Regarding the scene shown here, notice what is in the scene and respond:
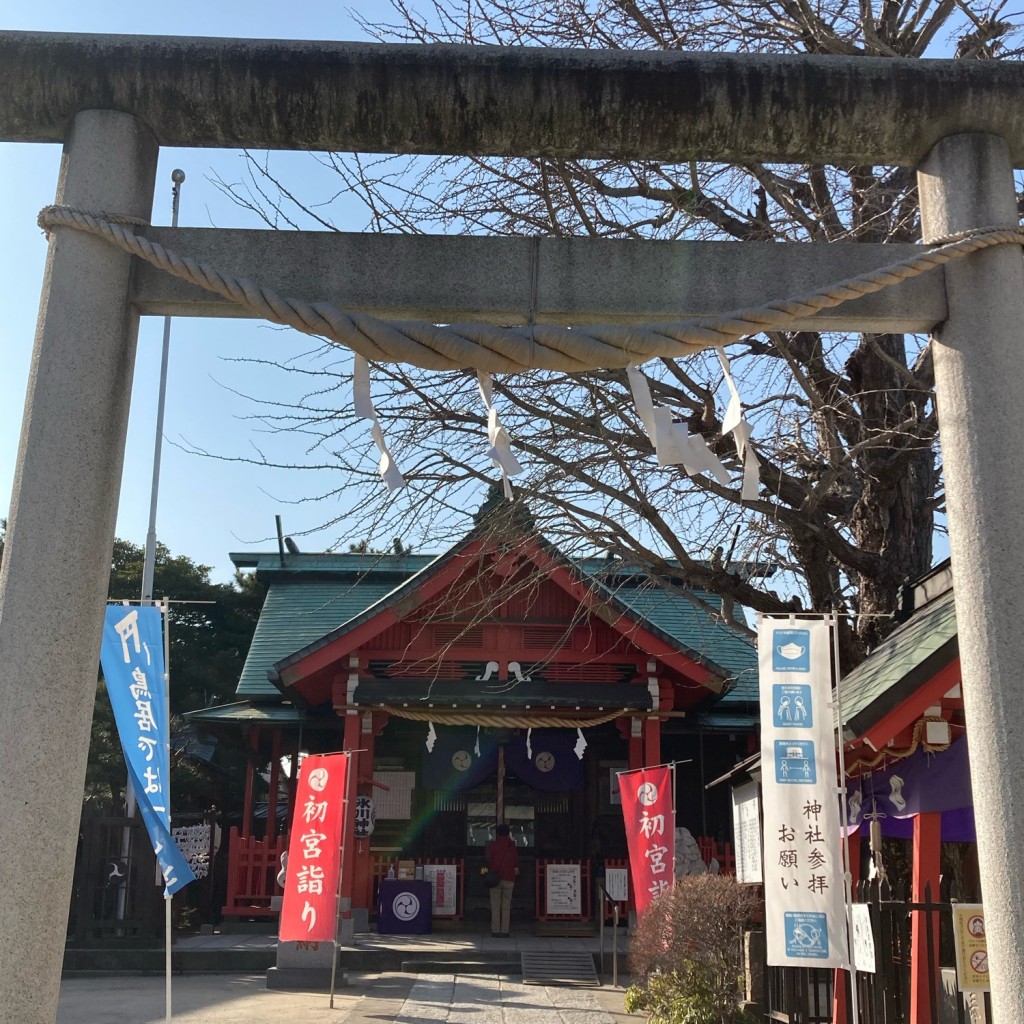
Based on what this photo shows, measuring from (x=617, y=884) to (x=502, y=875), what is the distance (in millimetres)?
1708

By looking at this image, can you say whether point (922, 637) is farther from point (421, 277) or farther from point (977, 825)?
point (421, 277)

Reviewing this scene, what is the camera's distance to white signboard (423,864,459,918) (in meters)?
17.3

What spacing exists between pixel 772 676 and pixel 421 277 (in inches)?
198

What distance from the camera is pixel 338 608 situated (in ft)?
79.3

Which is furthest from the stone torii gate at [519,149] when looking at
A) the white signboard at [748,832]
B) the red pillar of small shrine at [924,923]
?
the white signboard at [748,832]

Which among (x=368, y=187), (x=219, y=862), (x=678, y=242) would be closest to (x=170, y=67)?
(x=678, y=242)

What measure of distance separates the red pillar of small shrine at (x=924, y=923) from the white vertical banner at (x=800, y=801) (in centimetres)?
54

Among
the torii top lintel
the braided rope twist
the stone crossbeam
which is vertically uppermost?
the torii top lintel

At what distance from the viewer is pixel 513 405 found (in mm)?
10617

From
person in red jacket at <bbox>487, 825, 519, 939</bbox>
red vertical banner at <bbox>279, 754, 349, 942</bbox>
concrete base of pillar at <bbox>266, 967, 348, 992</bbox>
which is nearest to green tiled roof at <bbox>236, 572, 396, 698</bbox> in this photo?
person in red jacket at <bbox>487, 825, 519, 939</bbox>

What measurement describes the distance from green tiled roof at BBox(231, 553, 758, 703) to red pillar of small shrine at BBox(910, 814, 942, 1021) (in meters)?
10.9

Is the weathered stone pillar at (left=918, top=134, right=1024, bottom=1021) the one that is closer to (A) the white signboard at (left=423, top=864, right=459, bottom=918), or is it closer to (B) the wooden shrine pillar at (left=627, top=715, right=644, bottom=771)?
(B) the wooden shrine pillar at (left=627, top=715, right=644, bottom=771)

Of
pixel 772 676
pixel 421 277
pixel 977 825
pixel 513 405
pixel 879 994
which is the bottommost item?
pixel 879 994

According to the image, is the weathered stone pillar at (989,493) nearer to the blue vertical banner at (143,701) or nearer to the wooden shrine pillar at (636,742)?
the blue vertical banner at (143,701)
